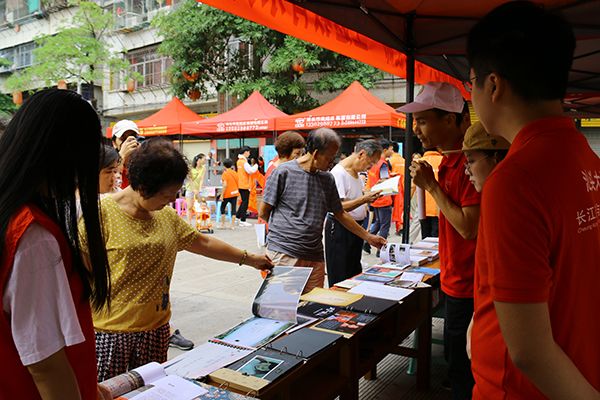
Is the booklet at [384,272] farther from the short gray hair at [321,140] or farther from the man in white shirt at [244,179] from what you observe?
the man in white shirt at [244,179]

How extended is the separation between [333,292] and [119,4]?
85.0 ft

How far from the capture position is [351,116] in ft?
32.7

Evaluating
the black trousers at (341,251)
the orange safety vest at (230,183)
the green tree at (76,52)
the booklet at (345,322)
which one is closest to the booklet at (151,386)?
the booklet at (345,322)

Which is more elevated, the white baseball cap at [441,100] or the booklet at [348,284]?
the white baseball cap at [441,100]

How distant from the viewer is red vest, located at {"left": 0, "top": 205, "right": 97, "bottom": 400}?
925 mm

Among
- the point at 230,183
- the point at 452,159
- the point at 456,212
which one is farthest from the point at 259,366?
the point at 230,183

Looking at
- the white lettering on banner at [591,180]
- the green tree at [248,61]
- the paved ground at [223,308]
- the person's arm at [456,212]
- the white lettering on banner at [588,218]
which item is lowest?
the paved ground at [223,308]

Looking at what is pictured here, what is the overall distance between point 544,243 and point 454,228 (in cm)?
123

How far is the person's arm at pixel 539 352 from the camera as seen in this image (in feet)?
2.88

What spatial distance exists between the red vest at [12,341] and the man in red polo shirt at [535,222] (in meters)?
0.88

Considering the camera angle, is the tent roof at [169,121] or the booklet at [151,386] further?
the tent roof at [169,121]

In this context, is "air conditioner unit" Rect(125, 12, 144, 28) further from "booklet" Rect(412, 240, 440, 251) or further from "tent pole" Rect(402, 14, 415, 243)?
"booklet" Rect(412, 240, 440, 251)

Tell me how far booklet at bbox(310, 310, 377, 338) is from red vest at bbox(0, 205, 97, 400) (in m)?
1.15

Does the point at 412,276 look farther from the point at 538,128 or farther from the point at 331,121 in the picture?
the point at 331,121
